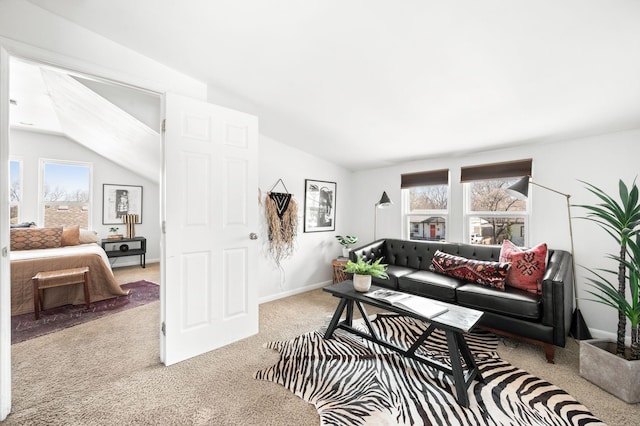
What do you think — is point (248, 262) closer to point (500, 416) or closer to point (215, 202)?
point (215, 202)

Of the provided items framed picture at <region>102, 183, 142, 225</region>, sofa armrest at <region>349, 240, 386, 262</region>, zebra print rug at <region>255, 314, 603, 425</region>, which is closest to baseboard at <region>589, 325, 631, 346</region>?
zebra print rug at <region>255, 314, 603, 425</region>

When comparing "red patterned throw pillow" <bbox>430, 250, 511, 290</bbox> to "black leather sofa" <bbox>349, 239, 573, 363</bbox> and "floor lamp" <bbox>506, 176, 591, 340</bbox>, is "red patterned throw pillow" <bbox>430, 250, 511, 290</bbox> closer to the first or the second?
"black leather sofa" <bbox>349, 239, 573, 363</bbox>

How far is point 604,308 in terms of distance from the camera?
2.69m

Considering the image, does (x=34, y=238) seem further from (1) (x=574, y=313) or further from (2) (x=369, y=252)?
(1) (x=574, y=313)

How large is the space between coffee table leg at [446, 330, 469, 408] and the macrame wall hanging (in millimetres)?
2459

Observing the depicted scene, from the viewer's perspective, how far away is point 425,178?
3986 millimetres

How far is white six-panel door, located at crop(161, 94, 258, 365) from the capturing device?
7.25 ft

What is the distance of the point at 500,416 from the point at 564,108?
7.68ft

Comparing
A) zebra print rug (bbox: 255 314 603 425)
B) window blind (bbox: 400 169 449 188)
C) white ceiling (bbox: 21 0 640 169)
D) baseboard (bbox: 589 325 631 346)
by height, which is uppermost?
white ceiling (bbox: 21 0 640 169)

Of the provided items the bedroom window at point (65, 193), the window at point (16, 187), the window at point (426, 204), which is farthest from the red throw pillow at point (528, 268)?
the window at point (16, 187)

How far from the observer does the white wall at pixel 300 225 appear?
369 cm

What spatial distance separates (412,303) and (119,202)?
6.23 metres

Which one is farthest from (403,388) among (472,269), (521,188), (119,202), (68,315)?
(119,202)

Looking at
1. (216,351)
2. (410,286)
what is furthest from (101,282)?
(410,286)
